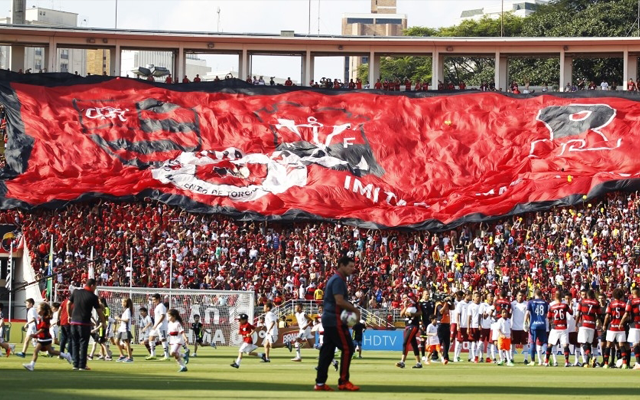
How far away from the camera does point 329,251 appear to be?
48.5 metres

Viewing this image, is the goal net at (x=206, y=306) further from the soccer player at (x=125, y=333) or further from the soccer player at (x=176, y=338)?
the soccer player at (x=176, y=338)

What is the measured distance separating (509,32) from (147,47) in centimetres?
4679

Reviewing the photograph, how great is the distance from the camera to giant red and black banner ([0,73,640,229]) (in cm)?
5081

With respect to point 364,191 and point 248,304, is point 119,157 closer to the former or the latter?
point 364,191

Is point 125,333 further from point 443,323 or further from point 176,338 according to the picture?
point 443,323

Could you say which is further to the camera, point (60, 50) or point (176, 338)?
point (60, 50)

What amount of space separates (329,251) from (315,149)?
25.2 feet

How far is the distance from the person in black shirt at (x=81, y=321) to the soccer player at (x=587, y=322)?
11.7m

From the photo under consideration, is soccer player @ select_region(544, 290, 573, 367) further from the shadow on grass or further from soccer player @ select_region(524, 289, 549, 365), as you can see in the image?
the shadow on grass

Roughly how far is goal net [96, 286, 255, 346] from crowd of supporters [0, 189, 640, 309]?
264 inches

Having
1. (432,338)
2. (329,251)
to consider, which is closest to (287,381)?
(432,338)

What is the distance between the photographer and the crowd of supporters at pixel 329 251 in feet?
149

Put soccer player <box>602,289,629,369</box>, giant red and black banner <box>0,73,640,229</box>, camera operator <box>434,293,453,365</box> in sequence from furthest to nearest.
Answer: giant red and black banner <box>0,73,640,229</box>, camera operator <box>434,293,453,365</box>, soccer player <box>602,289,629,369</box>

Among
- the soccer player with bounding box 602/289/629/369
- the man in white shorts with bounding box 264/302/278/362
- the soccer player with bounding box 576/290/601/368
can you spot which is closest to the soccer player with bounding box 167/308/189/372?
the man in white shorts with bounding box 264/302/278/362
